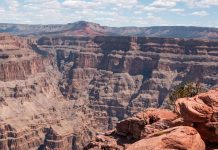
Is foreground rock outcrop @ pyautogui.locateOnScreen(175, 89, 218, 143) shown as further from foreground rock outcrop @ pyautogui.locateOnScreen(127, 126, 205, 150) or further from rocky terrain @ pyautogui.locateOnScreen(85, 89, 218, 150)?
foreground rock outcrop @ pyautogui.locateOnScreen(127, 126, 205, 150)

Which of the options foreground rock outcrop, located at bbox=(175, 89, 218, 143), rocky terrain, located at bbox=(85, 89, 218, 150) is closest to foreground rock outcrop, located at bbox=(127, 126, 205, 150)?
rocky terrain, located at bbox=(85, 89, 218, 150)

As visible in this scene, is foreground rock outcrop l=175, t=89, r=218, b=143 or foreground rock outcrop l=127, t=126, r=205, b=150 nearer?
foreground rock outcrop l=127, t=126, r=205, b=150

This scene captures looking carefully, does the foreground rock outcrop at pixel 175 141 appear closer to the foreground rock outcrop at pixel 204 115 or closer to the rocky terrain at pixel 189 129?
the rocky terrain at pixel 189 129

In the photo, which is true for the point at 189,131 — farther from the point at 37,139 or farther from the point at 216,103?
the point at 37,139

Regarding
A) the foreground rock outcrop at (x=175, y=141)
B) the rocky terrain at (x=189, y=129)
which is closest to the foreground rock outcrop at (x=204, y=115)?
the rocky terrain at (x=189, y=129)

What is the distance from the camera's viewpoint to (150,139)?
97.7ft

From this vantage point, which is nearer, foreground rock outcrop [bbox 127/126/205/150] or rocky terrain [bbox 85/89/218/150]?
foreground rock outcrop [bbox 127/126/205/150]

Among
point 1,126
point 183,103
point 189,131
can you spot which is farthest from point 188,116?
point 1,126

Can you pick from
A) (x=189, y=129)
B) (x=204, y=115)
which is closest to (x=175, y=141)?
(x=189, y=129)

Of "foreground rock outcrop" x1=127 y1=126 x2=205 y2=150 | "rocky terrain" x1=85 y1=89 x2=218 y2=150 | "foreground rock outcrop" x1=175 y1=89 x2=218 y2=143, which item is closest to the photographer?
"foreground rock outcrop" x1=127 y1=126 x2=205 y2=150

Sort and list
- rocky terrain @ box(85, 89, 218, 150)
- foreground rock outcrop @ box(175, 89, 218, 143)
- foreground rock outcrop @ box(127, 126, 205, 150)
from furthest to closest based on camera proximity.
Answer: foreground rock outcrop @ box(175, 89, 218, 143)
rocky terrain @ box(85, 89, 218, 150)
foreground rock outcrop @ box(127, 126, 205, 150)

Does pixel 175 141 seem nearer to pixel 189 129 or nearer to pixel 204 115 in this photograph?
pixel 189 129

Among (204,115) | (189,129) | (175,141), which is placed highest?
(204,115)

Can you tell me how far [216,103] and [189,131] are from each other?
203 inches
